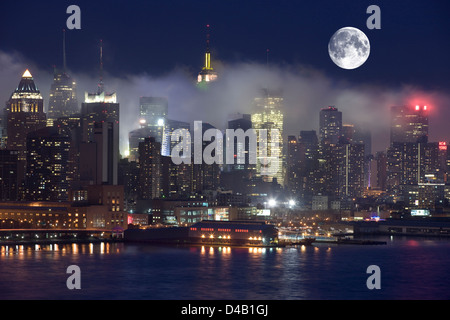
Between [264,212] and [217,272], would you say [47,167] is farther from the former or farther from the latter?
[217,272]

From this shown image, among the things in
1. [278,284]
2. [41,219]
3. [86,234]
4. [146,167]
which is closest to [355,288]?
[278,284]

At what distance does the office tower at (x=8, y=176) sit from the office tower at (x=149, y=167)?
18.0 metres

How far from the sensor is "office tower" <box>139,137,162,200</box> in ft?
391

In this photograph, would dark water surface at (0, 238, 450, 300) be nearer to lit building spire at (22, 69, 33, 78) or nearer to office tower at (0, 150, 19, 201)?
office tower at (0, 150, 19, 201)

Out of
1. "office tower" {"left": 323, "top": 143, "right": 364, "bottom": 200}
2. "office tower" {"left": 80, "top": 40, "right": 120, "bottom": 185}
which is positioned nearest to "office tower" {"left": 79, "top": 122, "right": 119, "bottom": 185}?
"office tower" {"left": 80, "top": 40, "right": 120, "bottom": 185}

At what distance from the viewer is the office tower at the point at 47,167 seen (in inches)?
4609

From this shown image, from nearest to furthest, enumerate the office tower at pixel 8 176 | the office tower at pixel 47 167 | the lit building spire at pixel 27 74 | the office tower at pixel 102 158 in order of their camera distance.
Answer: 1. the office tower at pixel 102 158
2. the office tower at pixel 47 167
3. the office tower at pixel 8 176
4. the lit building spire at pixel 27 74

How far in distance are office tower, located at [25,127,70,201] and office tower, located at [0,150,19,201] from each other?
2.61 meters

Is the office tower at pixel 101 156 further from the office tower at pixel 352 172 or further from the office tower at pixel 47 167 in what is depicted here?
the office tower at pixel 352 172

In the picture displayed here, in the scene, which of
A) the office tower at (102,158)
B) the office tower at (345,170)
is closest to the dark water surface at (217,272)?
the office tower at (102,158)

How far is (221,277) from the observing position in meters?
50.1

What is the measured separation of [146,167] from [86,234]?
143ft
